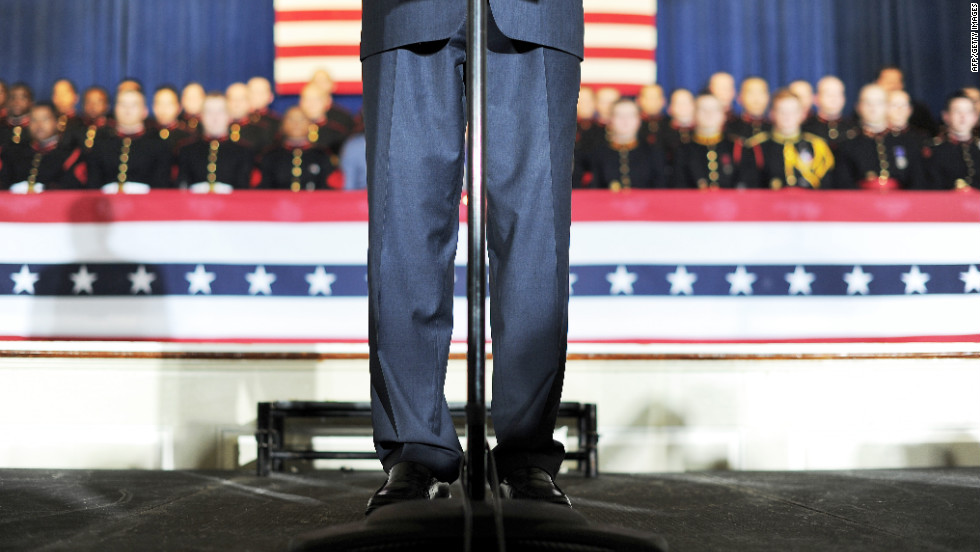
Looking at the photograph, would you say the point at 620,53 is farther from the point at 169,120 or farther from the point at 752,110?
the point at 169,120

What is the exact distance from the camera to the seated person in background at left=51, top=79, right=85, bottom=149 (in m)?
3.14

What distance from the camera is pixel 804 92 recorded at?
3.86m

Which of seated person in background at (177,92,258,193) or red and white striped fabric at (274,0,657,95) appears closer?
seated person in background at (177,92,258,193)

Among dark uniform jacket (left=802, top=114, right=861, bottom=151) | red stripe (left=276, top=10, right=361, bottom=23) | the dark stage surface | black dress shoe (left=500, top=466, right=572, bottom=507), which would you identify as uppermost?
red stripe (left=276, top=10, right=361, bottom=23)

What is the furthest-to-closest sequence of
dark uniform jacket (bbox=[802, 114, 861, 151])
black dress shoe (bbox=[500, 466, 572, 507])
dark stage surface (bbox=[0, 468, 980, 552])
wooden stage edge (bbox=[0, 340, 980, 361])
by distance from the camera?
dark uniform jacket (bbox=[802, 114, 861, 151]) → wooden stage edge (bbox=[0, 340, 980, 361]) → black dress shoe (bbox=[500, 466, 572, 507]) → dark stage surface (bbox=[0, 468, 980, 552])

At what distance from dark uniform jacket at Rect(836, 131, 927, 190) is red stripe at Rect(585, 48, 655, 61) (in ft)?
3.63

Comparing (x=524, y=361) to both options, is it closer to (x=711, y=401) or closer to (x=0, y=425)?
(x=711, y=401)

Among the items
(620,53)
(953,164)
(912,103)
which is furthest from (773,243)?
(912,103)

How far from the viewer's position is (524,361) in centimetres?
96

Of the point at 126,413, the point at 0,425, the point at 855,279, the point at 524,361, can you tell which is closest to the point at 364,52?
the point at 524,361

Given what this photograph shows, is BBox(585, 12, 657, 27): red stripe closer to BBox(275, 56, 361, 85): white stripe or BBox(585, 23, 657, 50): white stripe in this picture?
BBox(585, 23, 657, 50): white stripe

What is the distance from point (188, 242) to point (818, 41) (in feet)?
11.0

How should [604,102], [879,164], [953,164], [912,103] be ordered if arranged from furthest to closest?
[912,103] → [604,102] → [879,164] → [953,164]

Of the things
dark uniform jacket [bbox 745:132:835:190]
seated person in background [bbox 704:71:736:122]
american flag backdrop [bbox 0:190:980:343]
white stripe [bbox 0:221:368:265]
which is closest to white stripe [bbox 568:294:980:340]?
american flag backdrop [bbox 0:190:980:343]
